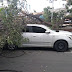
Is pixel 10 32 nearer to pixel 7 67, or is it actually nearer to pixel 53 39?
pixel 7 67

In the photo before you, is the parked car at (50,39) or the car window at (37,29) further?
the car window at (37,29)

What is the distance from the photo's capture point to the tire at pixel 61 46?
7285mm

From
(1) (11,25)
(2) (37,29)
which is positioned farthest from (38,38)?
(1) (11,25)

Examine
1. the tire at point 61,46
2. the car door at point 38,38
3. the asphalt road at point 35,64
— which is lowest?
the asphalt road at point 35,64

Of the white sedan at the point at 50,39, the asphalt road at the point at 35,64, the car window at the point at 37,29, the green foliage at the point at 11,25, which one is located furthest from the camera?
the car window at the point at 37,29

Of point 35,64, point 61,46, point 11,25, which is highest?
point 11,25

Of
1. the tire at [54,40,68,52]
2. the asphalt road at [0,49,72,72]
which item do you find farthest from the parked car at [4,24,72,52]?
the asphalt road at [0,49,72,72]

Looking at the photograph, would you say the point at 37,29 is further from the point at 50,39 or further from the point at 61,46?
the point at 61,46

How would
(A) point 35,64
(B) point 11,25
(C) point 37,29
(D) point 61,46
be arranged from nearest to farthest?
(A) point 35,64 < (B) point 11,25 < (D) point 61,46 < (C) point 37,29

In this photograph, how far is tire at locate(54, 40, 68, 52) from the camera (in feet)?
23.9

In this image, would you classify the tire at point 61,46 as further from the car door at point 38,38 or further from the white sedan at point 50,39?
the car door at point 38,38

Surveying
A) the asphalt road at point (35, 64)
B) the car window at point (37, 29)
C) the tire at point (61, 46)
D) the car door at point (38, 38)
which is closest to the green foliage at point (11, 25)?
the asphalt road at point (35, 64)

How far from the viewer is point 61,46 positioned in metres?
7.31

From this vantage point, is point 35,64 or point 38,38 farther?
point 38,38
